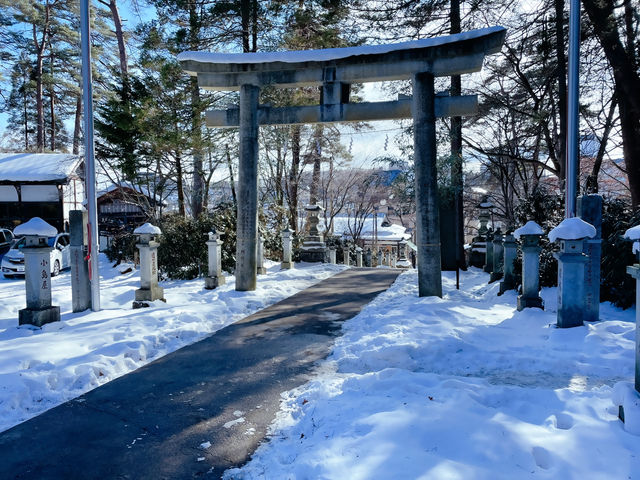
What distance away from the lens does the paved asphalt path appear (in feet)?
9.45

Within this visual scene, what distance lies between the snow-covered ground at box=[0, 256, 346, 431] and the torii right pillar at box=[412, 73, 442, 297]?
3.38 meters

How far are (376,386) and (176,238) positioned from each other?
33.9ft

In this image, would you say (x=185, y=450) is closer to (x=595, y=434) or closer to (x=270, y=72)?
(x=595, y=434)

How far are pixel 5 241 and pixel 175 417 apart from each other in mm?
19936

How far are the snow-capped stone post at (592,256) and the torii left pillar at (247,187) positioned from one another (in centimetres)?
633

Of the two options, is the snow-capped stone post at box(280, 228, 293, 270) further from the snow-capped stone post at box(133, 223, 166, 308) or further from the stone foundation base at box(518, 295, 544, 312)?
the stone foundation base at box(518, 295, 544, 312)

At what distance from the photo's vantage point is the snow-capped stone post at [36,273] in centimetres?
632

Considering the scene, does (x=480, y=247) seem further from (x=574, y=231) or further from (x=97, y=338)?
(x=97, y=338)

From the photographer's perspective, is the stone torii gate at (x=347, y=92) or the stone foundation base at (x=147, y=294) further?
the stone foundation base at (x=147, y=294)

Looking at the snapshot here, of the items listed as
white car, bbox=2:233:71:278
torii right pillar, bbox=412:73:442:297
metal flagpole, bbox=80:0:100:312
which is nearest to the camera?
metal flagpole, bbox=80:0:100:312

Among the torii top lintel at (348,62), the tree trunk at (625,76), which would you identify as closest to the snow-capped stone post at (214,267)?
the torii top lintel at (348,62)

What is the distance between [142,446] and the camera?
3119 millimetres

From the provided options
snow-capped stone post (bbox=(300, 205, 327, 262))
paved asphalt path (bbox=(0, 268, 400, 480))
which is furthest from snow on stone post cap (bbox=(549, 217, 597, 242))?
snow-capped stone post (bbox=(300, 205, 327, 262))

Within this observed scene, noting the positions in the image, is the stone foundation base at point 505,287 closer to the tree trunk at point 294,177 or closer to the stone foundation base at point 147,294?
the stone foundation base at point 147,294
